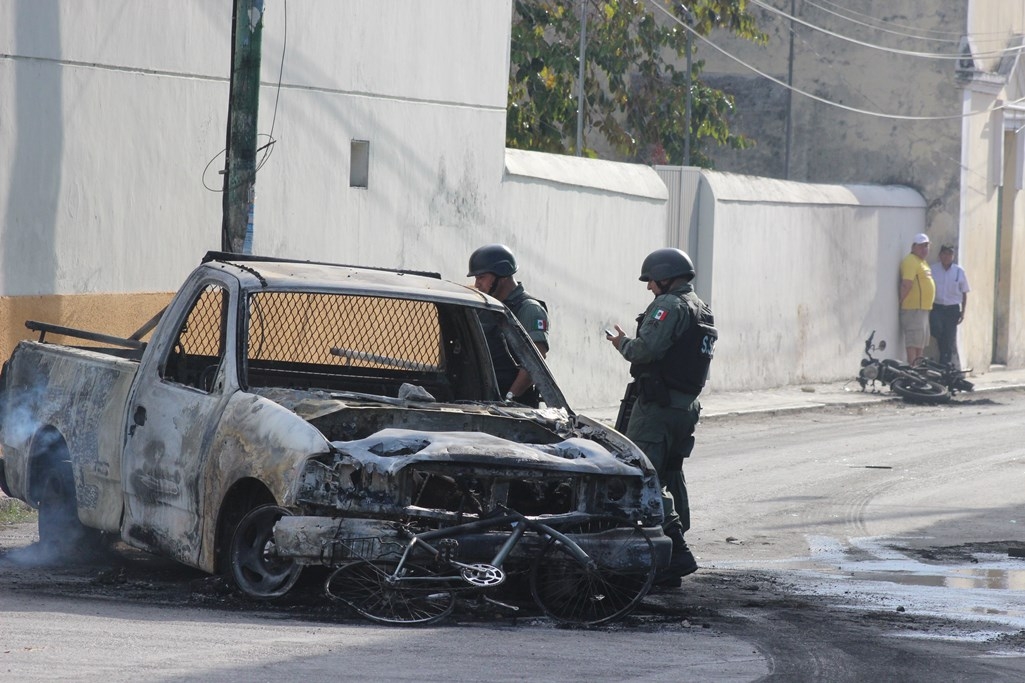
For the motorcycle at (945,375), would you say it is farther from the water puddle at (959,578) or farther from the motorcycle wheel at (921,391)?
the water puddle at (959,578)

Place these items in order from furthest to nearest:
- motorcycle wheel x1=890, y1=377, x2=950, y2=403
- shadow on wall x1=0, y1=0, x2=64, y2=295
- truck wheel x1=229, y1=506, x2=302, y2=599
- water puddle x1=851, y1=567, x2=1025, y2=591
A: 1. motorcycle wheel x1=890, y1=377, x2=950, y2=403
2. shadow on wall x1=0, y1=0, x2=64, y2=295
3. water puddle x1=851, y1=567, x2=1025, y2=591
4. truck wheel x1=229, y1=506, x2=302, y2=599

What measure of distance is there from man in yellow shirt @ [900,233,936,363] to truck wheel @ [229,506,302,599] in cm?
1895

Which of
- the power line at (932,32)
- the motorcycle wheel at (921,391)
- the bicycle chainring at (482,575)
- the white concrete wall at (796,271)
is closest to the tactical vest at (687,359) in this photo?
the bicycle chainring at (482,575)

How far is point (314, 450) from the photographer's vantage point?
6.90 metres

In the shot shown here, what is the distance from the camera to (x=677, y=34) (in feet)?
81.3

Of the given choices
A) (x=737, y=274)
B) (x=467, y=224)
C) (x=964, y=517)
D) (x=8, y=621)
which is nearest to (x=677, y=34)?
(x=737, y=274)

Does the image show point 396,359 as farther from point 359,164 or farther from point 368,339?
point 359,164

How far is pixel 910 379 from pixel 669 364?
1311 centimetres

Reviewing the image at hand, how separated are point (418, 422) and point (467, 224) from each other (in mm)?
9465

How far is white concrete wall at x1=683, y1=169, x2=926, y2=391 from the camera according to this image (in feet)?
68.1

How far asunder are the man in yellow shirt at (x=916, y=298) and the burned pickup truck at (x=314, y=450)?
16.9 metres

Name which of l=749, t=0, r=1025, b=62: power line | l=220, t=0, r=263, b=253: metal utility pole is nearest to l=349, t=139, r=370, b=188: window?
l=220, t=0, r=263, b=253: metal utility pole

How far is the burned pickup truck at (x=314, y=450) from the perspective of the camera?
274 inches

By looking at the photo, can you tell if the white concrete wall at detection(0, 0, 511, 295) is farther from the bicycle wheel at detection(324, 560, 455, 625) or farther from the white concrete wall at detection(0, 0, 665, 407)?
the bicycle wheel at detection(324, 560, 455, 625)
